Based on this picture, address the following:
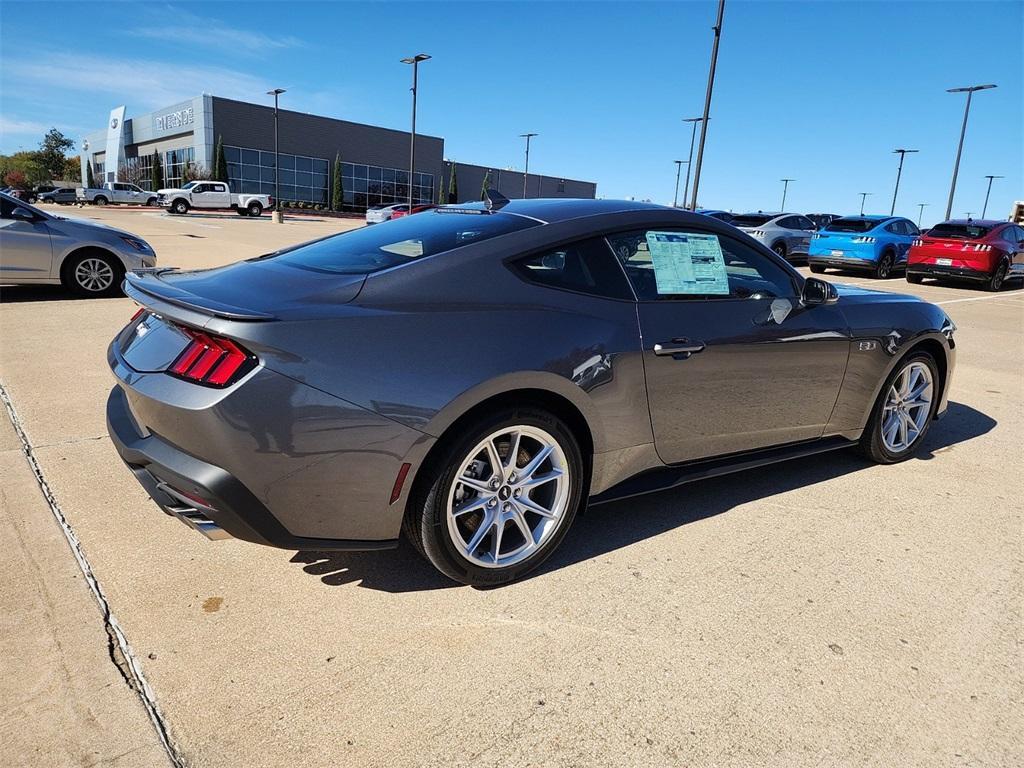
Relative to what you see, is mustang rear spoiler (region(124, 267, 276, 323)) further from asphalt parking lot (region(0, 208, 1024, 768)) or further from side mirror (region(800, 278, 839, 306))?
side mirror (region(800, 278, 839, 306))

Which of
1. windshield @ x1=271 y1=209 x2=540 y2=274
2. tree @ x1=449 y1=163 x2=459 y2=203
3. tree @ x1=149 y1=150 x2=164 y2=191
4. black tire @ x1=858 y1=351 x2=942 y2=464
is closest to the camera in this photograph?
windshield @ x1=271 y1=209 x2=540 y2=274

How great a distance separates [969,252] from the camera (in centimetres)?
1608

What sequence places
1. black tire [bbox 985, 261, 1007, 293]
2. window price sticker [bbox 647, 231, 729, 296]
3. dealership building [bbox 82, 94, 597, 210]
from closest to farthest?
window price sticker [bbox 647, 231, 729, 296] → black tire [bbox 985, 261, 1007, 293] → dealership building [bbox 82, 94, 597, 210]

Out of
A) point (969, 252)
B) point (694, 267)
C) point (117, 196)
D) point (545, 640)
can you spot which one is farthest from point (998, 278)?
point (117, 196)

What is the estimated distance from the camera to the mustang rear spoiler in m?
2.27

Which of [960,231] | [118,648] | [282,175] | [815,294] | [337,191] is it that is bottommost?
[118,648]

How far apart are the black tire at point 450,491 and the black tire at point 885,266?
17750 mm

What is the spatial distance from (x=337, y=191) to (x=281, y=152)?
4848 millimetres

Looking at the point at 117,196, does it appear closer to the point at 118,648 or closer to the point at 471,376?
the point at 118,648

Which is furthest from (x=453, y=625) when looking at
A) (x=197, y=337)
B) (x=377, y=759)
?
(x=197, y=337)

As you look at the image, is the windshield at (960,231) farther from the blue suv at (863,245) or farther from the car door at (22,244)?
the car door at (22,244)

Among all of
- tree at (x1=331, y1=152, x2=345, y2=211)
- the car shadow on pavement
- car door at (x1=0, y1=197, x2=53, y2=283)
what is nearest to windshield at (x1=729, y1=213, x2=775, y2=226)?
the car shadow on pavement

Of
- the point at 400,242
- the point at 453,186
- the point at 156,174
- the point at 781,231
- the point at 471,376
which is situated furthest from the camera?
the point at 453,186

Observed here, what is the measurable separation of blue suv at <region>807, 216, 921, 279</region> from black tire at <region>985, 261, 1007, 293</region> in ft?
6.79
